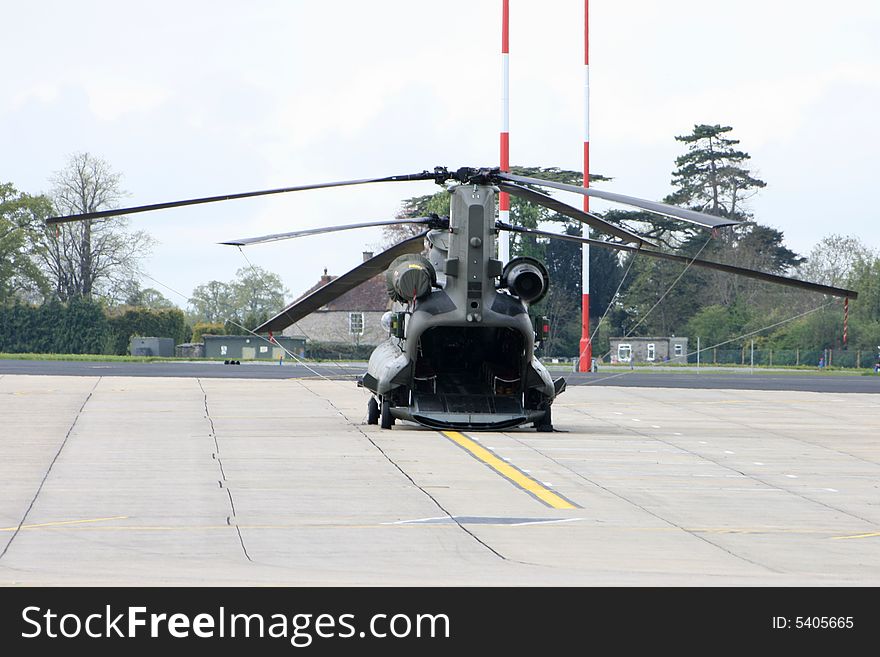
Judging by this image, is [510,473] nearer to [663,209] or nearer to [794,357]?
[663,209]

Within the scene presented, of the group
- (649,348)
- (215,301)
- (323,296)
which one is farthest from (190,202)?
(215,301)

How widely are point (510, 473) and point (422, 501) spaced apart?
2.97 metres

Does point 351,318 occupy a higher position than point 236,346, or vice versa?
point 351,318

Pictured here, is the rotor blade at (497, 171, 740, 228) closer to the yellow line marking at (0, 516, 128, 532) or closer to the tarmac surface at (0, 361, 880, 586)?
the tarmac surface at (0, 361, 880, 586)

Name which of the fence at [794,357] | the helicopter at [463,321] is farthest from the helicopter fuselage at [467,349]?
the fence at [794,357]

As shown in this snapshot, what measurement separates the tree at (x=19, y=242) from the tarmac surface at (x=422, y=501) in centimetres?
6894

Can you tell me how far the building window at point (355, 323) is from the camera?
9925 centimetres

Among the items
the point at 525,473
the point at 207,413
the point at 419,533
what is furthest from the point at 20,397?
the point at 419,533

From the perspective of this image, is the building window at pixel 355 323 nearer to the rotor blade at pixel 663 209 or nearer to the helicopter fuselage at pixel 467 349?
the helicopter fuselage at pixel 467 349

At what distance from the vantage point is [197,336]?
94.6 meters

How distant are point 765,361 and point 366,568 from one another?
76.5 metres

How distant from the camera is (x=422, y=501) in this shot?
593 inches

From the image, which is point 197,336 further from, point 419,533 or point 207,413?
point 419,533

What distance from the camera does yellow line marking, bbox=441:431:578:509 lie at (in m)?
15.3
